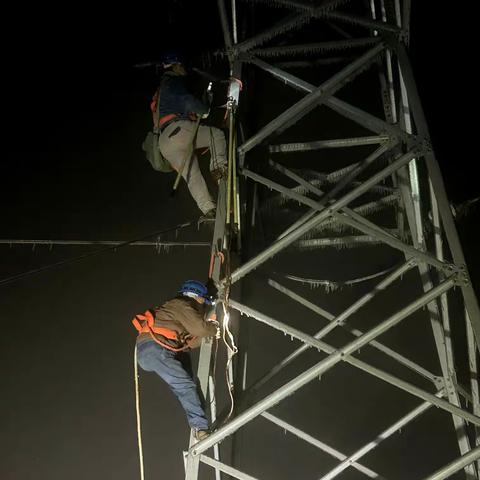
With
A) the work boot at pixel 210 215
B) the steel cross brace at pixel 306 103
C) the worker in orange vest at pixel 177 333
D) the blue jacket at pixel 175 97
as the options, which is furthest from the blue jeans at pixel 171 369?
the blue jacket at pixel 175 97

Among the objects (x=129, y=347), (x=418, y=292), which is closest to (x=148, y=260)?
(x=129, y=347)

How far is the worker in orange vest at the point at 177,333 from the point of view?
303 cm

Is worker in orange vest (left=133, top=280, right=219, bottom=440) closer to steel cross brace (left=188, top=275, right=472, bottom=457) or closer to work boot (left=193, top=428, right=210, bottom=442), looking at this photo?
work boot (left=193, top=428, right=210, bottom=442)

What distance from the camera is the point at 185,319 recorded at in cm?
310

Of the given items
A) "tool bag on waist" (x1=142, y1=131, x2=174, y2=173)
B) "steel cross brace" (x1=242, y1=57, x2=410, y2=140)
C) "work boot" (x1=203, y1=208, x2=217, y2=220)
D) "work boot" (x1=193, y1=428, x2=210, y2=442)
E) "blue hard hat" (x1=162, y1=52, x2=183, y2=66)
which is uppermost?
"blue hard hat" (x1=162, y1=52, x2=183, y2=66)

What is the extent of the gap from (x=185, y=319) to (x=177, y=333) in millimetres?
188

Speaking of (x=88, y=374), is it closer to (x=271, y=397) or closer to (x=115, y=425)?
(x=115, y=425)

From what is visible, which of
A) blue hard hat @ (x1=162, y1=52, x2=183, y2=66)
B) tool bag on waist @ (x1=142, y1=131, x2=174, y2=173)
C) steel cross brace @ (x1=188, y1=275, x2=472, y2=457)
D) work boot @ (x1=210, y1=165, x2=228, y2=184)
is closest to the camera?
steel cross brace @ (x1=188, y1=275, x2=472, y2=457)

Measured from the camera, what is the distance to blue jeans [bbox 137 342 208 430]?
2.98 meters

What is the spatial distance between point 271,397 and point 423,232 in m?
2.29

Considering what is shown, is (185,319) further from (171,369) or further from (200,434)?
(200,434)

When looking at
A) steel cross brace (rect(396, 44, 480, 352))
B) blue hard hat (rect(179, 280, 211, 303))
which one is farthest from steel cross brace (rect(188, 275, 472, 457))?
blue hard hat (rect(179, 280, 211, 303))

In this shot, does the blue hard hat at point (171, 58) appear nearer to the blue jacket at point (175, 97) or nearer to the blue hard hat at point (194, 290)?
the blue jacket at point (175, 97)

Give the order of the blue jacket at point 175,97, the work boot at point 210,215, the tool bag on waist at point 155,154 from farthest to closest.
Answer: the tool bag on waist at point 155,154 < the blue jacket at point 175,97 < the work boot at point 210,215
